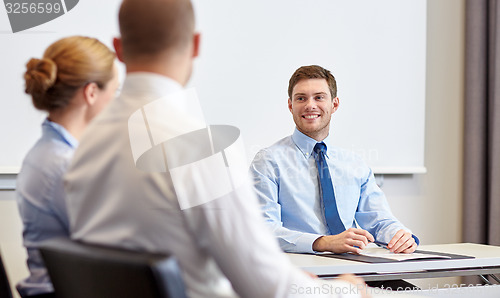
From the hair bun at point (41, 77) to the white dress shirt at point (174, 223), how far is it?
0.54 metres

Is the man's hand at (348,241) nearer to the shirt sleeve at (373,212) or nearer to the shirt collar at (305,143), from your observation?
the shirt sleeve at (373,212)

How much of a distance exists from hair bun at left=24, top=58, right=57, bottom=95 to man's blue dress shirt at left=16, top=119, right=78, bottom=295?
5.5 inches

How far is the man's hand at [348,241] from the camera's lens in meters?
2.06

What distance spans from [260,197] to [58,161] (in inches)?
48.7

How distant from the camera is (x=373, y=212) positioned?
2590 mm

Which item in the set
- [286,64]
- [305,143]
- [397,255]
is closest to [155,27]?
[397,255]

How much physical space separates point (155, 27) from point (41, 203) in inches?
24.4

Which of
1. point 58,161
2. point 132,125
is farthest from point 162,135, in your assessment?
point 58,161

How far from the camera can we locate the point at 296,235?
7.33ft

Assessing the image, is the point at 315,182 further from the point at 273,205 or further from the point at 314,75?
the point at 314,75

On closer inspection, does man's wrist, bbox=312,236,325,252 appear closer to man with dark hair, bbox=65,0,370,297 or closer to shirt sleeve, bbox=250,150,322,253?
shirt sleeve, bbox=250,150,322,253

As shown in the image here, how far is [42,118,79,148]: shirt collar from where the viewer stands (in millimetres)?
1405

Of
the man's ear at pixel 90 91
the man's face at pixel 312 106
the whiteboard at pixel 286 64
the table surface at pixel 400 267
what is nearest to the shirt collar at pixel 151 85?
the man's ear at pixel 90 91

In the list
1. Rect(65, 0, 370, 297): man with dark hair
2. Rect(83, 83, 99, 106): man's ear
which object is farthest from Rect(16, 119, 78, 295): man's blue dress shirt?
Rect(65, 0, 370, 297): man with dark hair
